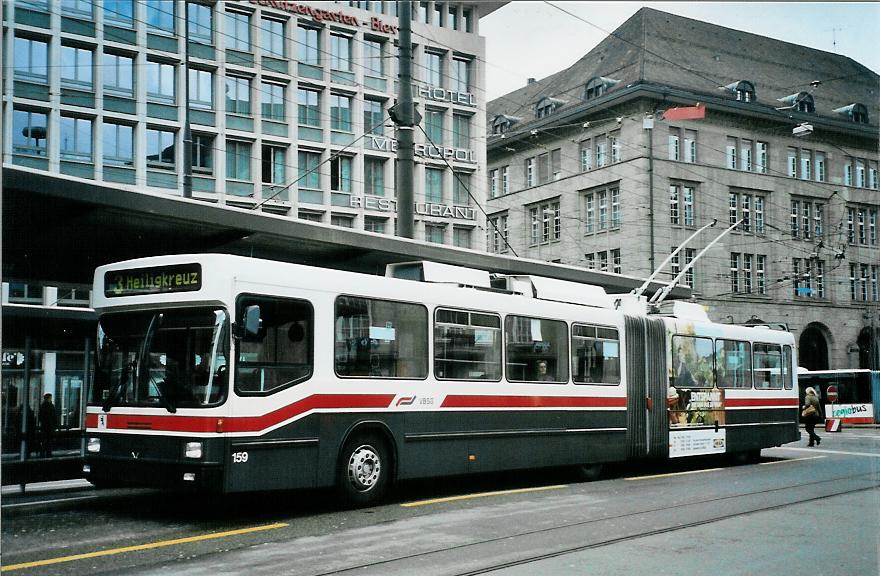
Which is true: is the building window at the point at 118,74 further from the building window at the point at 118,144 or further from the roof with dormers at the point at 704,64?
the roof with dormers at the point at 704,64

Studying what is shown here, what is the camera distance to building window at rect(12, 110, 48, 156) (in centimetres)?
3709

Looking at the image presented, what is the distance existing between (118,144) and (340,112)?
10.8 meters

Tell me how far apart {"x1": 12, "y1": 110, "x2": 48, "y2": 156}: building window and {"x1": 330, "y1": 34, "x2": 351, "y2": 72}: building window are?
13244 millimetres

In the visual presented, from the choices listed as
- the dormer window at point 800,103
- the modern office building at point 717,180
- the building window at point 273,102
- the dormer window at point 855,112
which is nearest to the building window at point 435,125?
the modern office building at point 717,180

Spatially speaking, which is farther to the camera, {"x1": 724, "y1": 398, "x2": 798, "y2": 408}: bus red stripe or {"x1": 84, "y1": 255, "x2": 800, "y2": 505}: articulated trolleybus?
{"x1": 724, "y1": 398, "x2": 798, "y2": 408}: bus red stripe

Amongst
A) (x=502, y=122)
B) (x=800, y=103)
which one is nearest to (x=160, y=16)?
(x=502, y=122)

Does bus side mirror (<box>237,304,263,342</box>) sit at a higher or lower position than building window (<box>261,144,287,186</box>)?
lower

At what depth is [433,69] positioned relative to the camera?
163ft

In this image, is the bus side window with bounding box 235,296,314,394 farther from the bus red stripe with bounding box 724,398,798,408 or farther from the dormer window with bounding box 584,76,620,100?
the dormer window with bounding box 584,76,620,100

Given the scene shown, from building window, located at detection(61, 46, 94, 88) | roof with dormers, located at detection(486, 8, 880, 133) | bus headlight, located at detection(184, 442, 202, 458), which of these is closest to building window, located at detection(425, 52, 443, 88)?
roof with dormers, located at detection(486, 8, 880, 133)

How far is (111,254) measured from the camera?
651 inches

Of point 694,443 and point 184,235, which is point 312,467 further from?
point 694,443

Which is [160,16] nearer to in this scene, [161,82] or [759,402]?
[161,82]

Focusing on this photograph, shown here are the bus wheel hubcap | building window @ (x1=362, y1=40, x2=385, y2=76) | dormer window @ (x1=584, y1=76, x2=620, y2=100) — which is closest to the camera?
the bus wheel hubcap
